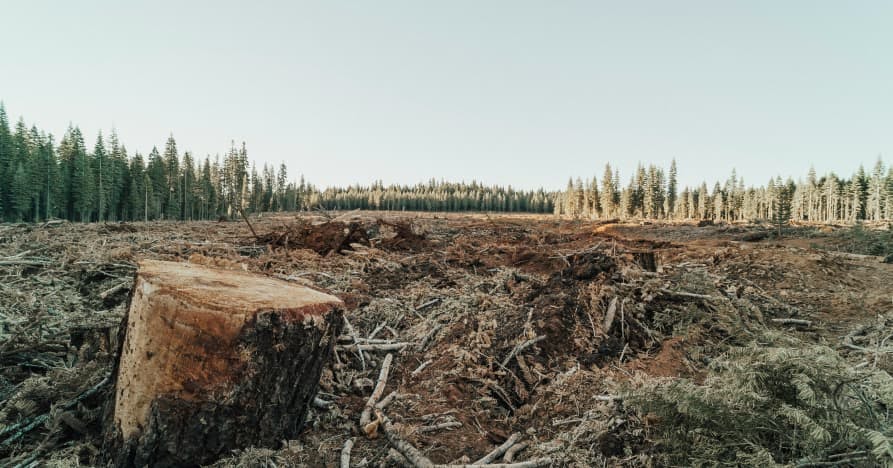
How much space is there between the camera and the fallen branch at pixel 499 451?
10.6ft

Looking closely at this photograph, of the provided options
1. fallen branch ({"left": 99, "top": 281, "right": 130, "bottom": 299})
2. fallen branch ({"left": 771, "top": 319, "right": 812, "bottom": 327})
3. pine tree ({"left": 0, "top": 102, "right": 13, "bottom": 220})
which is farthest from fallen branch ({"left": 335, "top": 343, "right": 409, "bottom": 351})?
pine tree ({"left": 0, "top": 102, "right": 13, "bottom": 220})

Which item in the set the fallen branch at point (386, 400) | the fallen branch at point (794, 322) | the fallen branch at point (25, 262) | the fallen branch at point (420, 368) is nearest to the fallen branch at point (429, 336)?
the fallen branch at point (420, 368)

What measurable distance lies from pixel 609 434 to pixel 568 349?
6.28 feet

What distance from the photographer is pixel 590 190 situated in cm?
9288

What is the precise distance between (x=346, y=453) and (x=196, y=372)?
4.31 ft

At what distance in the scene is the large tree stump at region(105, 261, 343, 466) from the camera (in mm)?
2898

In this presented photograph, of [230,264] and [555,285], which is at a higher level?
[230,264]

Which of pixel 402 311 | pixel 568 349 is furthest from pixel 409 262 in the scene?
pixel 568 349

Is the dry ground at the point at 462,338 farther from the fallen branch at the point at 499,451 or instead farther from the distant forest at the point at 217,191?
the distant forest at the point at 217,191

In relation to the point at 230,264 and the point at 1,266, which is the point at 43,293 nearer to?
the point at 1,266

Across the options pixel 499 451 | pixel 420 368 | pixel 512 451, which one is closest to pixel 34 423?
pixel 420 368

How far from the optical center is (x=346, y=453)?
3.33m

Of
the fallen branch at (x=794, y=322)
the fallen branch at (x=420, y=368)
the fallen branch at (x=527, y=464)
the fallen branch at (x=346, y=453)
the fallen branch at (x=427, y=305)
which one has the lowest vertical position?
the fallen branch at (x=346, y=453)

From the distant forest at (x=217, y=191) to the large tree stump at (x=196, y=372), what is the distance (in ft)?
78.8
